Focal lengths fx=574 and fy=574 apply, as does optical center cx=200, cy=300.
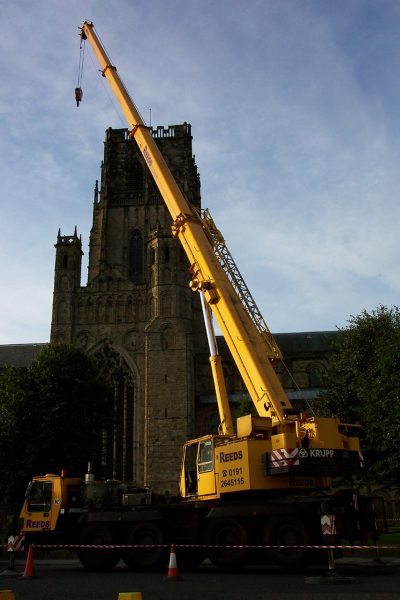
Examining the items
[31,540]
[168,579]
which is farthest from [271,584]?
[31,540]

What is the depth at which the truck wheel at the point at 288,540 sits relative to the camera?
465 inches

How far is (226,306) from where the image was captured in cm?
1489

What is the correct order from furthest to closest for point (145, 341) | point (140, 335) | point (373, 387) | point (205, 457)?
point (140, 335) < point (145, 341) < point (373, 387) < point (205, 457)

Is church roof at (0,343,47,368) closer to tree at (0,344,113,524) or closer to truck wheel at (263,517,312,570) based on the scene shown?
tree at (0,344,113,524)

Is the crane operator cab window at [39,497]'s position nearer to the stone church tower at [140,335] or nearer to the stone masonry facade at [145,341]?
the stone church tower at [140,335]

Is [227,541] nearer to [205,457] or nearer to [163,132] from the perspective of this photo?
[205,457]

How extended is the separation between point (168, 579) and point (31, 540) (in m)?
5.18

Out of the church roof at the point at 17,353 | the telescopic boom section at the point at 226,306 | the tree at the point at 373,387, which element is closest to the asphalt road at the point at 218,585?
the telescopic boom section at the point at 226,306

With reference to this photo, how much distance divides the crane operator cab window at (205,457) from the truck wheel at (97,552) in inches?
112

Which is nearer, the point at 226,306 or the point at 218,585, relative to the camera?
the point at 218,585

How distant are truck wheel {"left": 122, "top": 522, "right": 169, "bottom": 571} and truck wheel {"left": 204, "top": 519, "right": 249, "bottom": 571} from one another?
3.91 ft

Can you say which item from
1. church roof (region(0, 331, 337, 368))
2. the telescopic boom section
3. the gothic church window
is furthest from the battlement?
the telescopic boom section

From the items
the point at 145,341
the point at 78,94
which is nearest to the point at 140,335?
the point at 145,341

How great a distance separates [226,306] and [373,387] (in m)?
12.0
